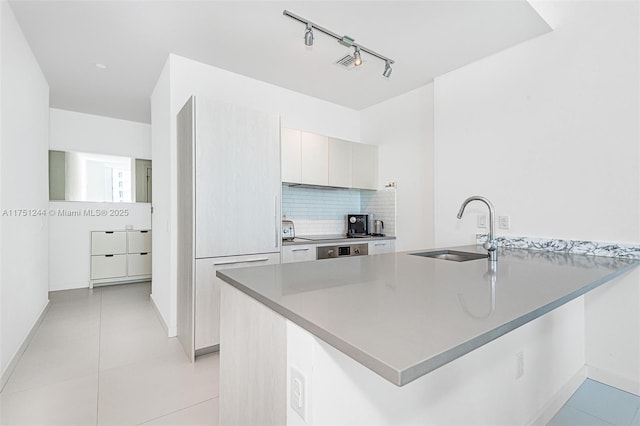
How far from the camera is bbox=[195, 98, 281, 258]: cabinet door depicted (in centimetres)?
242

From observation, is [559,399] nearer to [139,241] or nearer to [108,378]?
[108,378]

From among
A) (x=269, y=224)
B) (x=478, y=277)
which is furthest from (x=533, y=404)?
(x=269, y=224)

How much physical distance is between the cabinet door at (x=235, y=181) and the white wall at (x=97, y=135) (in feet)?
11.1

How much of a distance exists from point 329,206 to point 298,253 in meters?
1.21

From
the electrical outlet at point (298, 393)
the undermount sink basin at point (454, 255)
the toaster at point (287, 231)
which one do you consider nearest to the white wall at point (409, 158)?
the undermount sink basin at point (454, 255)

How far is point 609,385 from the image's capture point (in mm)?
2061

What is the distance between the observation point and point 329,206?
4.11m

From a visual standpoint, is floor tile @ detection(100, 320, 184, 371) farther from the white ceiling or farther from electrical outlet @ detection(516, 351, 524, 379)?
the white ceiling

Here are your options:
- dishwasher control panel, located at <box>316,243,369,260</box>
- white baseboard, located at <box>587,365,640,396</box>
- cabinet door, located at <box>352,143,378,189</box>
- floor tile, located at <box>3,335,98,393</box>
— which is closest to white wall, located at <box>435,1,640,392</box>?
white baseboard, located at <box>587,365,640,396</box>

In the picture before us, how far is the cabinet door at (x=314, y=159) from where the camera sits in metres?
3.47

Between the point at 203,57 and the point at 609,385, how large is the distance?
13.3ft

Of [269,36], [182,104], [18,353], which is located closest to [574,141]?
[269,36]

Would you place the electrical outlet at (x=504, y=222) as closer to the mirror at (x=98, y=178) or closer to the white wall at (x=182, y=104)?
the white wall at (x=182, y=104)

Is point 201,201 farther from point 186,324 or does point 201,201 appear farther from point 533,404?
point 533,404
